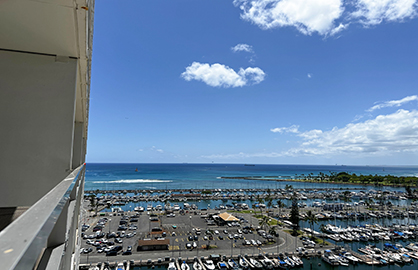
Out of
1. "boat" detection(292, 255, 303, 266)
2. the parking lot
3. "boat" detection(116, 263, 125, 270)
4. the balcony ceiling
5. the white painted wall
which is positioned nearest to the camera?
the balcony ceiling

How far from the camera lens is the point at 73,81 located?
7.47 ft

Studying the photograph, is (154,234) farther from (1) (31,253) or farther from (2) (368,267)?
(1) (31,253)

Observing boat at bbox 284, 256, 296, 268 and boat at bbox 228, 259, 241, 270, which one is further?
boat at bbox 284, 256, 296, 268

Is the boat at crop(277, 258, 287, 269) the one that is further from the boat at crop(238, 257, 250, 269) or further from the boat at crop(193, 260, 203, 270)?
the boat at crop(193, 260, 203, 270)

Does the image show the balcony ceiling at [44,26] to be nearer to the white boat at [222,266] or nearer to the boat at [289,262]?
the white boat at [222,266]

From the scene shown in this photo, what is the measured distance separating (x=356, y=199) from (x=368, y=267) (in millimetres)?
32604

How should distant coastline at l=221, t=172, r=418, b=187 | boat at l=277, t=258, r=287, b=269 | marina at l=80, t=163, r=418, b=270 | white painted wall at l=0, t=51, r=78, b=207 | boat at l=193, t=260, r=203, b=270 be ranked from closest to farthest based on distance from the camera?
white painted wall at l=0, t=51, r=78, b=207, boat at l=193, t=260, r=203, b=270, boat at l=277, t=258, r=287, b=269, marina at l=80, t=163, r=418, b=270, distant coastline at l=221, t=172, r=418, b=187

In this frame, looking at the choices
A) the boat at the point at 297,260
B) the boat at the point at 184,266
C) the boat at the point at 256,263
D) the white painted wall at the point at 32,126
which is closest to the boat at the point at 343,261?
the boat at the point at 297,260

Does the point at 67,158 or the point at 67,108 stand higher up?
the point at 67,108

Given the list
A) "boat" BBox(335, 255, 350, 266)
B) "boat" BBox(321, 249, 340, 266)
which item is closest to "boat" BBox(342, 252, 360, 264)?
"boat" BBox(335, 255, 350, 266)

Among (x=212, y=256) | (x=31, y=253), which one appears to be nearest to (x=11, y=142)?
(x=31, y=253)

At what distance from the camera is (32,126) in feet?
7.08

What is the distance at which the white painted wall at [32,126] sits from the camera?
6.89 ft

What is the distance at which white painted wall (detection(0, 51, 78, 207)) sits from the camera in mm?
2102
